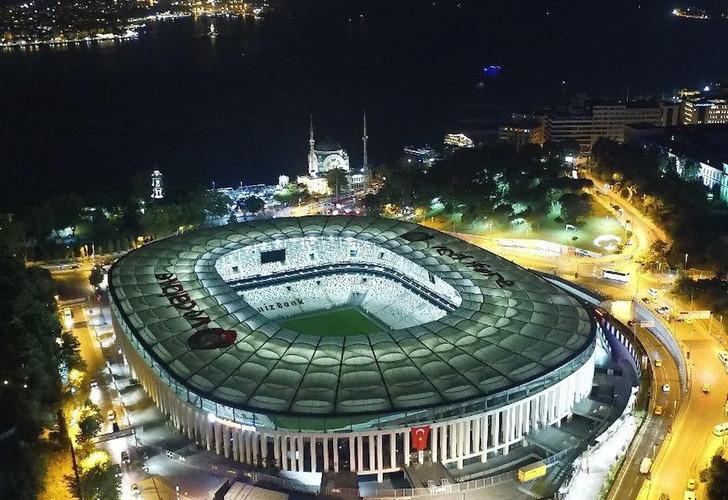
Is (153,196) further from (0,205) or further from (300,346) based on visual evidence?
(300,346)

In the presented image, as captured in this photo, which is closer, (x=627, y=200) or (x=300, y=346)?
(x=300, y=346)

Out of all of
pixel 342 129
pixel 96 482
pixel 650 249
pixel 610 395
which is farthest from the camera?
pixel 342 129

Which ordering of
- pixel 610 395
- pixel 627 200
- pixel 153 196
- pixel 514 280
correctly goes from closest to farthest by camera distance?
1. pixel 610 395
2. pixel 514 280
3. pixel 627 200
4. pixel 153 196

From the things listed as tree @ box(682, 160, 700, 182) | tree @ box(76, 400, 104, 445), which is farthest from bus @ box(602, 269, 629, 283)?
tree @ box(76, 400, 104, 445)

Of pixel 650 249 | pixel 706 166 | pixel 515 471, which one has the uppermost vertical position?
pixel 706 166

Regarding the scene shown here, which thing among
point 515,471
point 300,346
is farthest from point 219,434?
point 515,471

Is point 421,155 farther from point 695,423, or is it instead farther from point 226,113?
point 695,423
